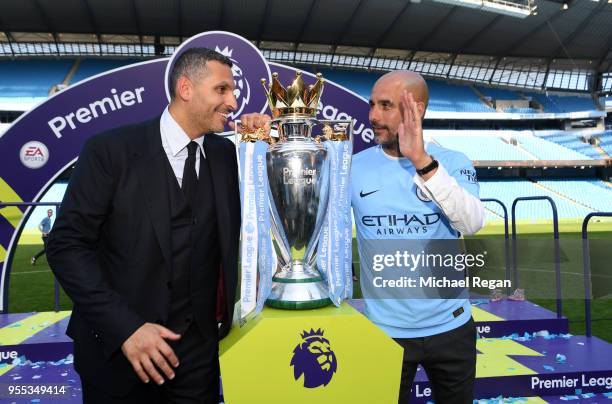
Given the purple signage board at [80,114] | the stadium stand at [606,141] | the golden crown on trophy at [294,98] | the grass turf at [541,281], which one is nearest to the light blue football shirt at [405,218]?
the golden crown on trophy at [294,98]

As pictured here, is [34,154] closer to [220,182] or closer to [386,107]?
[220,182]

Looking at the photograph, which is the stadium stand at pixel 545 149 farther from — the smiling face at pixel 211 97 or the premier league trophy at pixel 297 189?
the smiling face at pixel 211 97

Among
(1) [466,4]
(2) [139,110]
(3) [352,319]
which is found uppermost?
(1) [466,4]

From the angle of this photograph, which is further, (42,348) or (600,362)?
(42,348)

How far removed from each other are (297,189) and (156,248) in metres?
0.49

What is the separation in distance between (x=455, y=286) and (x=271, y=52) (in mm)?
28209

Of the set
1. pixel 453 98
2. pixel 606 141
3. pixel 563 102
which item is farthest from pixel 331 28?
pixel 606 141

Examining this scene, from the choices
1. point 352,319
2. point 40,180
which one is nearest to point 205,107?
point 352,319

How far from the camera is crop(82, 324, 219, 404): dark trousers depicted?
1534 mm

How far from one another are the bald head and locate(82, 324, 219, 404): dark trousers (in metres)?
1.08

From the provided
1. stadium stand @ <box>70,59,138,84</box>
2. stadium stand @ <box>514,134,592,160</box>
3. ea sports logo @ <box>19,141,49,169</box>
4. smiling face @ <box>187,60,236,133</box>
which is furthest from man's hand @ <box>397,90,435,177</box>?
stadium stand @ <box>514,134,592,160</box>

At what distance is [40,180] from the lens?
15.4ft

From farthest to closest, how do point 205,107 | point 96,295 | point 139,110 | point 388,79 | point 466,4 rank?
point 466,4, point 139,110, point 388,79, point 205,107, point 96,295

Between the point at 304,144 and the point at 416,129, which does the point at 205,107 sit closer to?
the point at 304,144
